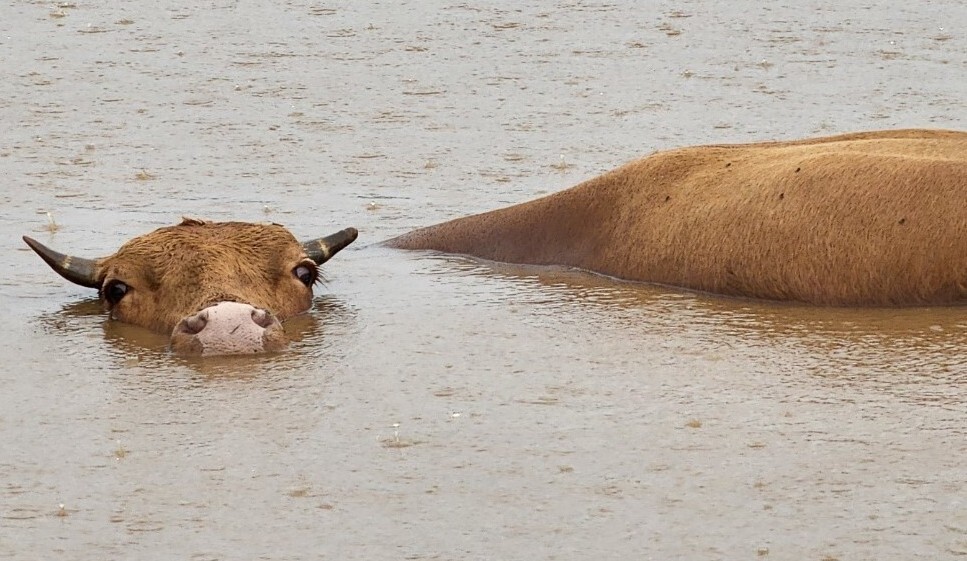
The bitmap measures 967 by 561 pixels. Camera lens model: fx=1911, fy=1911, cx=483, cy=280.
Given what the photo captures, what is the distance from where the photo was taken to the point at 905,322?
370 inches

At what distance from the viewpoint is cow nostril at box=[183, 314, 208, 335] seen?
910 cm

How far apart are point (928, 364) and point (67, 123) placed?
28.3 feet

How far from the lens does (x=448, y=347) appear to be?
9.15 metres

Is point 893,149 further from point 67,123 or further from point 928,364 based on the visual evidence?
point 67,123

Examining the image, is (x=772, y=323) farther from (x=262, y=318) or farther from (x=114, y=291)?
(x=114, y=291)

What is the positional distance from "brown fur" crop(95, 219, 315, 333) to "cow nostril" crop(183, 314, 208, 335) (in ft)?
1.16

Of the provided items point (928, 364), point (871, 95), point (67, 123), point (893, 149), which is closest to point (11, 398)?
point (928, 364)

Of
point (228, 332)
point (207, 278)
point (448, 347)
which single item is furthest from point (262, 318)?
point (448, 347)

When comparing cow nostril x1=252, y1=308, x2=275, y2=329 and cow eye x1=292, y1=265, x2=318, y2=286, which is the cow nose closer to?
cow nostril x1=252, y1=308, x2=275, y2=329

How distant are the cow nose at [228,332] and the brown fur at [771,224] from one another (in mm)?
2630

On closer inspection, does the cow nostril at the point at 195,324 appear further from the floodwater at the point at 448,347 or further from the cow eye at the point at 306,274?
the cow eye at the point at 306,274

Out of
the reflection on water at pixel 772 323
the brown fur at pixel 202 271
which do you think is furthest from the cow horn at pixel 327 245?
the reflection on water at pixel 772 323

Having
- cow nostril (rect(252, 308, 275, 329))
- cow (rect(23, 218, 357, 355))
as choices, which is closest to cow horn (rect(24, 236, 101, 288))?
cow (rect(23, 218, 357, 355))

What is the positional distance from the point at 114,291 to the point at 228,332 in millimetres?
1289
